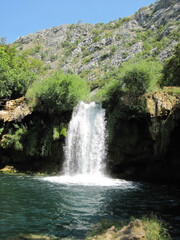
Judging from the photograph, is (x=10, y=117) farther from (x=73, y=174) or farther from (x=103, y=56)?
(x=103, y=56)

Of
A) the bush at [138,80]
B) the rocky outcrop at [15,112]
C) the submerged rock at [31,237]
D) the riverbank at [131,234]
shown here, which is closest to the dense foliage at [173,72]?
the bush at [138,80]

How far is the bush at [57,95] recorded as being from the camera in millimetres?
23131

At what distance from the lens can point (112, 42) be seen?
92375mm

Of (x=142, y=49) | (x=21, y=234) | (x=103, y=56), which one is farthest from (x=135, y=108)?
(x=103, y=56)

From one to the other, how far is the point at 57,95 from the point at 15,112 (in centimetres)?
500

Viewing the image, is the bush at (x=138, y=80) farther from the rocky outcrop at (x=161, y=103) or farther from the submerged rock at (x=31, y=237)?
the submerged rock at (x=31, y=237)

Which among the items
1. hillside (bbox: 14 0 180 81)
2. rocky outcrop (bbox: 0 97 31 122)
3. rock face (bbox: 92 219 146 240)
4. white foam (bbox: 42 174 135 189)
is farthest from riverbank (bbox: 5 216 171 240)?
hillside (bbox: 14 0 180 81)

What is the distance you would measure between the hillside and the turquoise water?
5392cm

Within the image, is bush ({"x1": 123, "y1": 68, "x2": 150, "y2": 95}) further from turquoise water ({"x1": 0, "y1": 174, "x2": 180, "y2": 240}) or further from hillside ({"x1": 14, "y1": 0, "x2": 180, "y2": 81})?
hillside ({"x1": 14, "y1": 0, "x2": 180, "y2": 81})

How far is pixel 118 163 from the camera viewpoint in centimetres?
1938

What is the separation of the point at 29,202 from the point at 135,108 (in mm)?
11520

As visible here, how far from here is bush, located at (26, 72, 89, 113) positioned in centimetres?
2313

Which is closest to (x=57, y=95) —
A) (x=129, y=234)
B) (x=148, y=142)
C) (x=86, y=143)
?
(x=86, y=143)

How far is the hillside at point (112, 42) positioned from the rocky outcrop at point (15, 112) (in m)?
45.3
